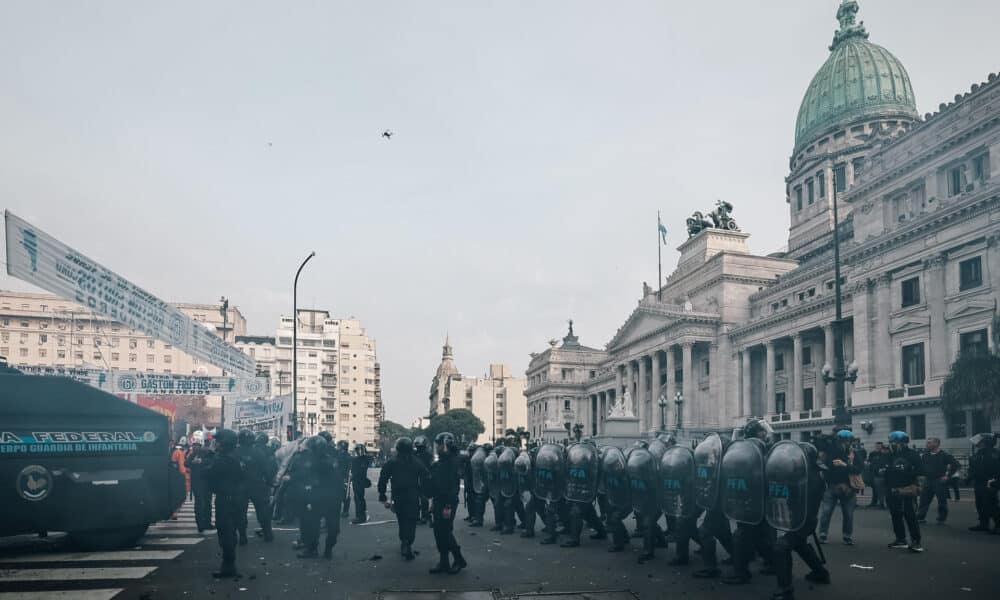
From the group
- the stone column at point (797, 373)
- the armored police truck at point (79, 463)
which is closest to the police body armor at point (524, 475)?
the armored police truck at point (79, 463)

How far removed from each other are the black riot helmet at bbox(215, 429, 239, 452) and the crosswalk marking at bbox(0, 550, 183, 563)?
7.60 feet

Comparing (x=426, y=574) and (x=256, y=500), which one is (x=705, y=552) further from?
(x=256, y=500)

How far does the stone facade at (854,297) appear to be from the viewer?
115 ft

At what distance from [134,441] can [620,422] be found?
30.6m

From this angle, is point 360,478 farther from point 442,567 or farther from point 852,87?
point 852,87

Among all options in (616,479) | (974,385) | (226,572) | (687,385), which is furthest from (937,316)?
(226,572)

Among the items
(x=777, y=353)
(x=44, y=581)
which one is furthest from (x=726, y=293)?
(x=44, y=581)

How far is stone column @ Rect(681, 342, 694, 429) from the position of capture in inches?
2566

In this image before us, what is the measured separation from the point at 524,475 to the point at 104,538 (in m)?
6.74

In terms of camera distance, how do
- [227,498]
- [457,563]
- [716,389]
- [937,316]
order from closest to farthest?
[227,498] < [457,563] < [937,316] < [716,389]

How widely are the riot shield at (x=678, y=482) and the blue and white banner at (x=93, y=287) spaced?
10.8 meters

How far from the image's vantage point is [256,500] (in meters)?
13.3

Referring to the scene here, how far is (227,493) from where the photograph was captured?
996 centimetres

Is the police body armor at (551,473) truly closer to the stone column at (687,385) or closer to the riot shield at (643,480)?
the riot shield at (643,480)
